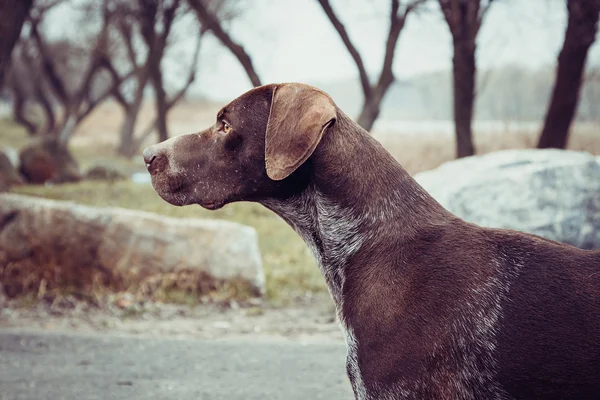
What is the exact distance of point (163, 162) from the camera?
3.28 meters

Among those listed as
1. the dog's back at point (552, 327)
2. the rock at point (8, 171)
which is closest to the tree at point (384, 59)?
the dog's back at point (552, 327)

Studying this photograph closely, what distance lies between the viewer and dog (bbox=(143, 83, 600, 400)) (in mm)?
2557

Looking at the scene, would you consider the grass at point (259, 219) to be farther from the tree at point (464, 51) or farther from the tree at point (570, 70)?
the tree at point (570, 70)

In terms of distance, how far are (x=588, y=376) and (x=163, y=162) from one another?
2003mm

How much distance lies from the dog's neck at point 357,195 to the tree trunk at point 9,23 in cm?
598

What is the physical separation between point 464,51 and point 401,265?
25.0 feet

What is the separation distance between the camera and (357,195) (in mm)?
2949

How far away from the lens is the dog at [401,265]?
2.56m

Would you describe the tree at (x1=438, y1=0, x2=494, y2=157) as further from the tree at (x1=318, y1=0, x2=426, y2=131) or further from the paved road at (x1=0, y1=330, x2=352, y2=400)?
the paved road at (x1=0, y1=330, x2=352, y2=400)

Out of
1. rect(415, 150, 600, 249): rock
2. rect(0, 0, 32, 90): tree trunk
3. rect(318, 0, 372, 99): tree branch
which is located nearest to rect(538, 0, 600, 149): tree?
rect(318, 0, 372, 99): tree branch

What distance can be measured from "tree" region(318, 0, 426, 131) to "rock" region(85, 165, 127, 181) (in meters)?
8.38

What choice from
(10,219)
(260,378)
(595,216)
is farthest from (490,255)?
(10,219)

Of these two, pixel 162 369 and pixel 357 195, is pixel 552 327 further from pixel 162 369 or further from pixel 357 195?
pixel 162 369

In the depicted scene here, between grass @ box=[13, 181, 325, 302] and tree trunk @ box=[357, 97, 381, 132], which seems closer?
grass @ box=[13, 181, 325, 302]
